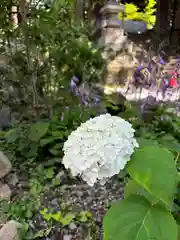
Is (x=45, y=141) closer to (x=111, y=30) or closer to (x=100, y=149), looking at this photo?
(x=100, y=149)

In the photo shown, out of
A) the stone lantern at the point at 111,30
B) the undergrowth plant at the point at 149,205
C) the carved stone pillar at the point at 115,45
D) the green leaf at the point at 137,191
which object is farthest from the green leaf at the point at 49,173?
the stone lantern at the point at 111,30

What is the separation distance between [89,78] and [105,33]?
1.61m

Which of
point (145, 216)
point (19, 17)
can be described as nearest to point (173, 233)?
point (145, 216)

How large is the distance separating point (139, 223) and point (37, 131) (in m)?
1.69

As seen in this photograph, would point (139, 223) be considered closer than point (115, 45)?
Yes

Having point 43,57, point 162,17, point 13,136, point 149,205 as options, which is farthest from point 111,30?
point 149,205

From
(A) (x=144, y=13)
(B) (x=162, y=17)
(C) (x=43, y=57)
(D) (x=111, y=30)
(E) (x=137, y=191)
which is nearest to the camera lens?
(E) (x=137, y=191)

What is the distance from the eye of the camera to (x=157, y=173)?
2.47 ft

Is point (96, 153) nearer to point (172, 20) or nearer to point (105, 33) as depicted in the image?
point (105, 33)

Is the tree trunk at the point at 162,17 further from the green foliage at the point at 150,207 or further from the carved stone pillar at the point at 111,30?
the green foliage at the point at 150,207

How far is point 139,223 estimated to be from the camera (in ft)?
2.48

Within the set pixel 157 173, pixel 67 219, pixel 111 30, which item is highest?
pixel 111 30

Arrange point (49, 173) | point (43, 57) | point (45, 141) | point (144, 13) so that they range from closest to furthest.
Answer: point (49, 173)
point (45, 141)
point (43, 57)
point (144, 13)

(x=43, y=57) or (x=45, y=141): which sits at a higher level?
(x=43, y=57)
